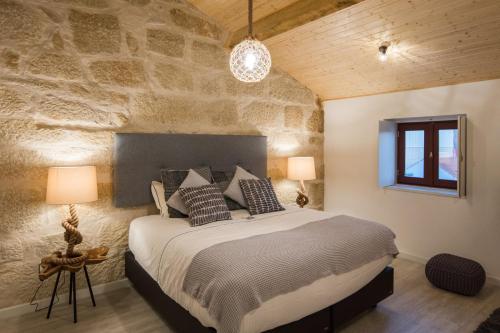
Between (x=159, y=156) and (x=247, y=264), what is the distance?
178 cm

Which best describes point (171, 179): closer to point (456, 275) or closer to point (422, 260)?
point (456, 275)

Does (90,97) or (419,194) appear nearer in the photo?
(90,97)

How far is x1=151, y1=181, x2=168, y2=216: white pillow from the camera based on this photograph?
3.00 m

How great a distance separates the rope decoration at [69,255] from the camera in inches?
98.0

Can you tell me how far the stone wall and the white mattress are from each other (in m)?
0.65

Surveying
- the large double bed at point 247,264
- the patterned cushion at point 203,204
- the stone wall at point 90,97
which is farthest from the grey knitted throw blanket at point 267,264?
the stone wall at point 90,97

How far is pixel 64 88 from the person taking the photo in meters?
2.77

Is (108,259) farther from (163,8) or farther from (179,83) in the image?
(163,8)

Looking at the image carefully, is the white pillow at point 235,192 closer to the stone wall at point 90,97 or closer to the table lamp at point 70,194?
the stone wall at point 90,97

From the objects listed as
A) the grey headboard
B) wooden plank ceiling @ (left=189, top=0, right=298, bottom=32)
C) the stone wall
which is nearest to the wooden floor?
the stone wall

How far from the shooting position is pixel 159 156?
3.22 m

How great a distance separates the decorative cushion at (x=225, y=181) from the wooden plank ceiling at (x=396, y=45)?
1599mm

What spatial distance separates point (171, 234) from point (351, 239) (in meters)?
1.28

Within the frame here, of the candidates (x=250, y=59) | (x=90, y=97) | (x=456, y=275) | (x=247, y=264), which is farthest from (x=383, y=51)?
(x=90, y=97)
